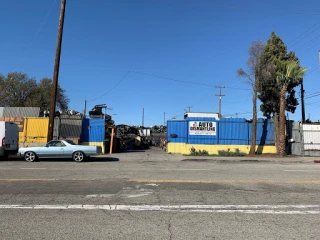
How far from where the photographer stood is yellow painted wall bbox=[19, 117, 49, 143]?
2395 cm

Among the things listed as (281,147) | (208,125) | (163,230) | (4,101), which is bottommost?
(163,230)

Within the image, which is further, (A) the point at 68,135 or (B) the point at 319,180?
(A) the point at 68,135

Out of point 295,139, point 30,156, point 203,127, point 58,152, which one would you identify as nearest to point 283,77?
point 295,139

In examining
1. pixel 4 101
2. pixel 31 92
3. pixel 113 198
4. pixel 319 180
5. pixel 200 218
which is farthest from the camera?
pixel 31 92

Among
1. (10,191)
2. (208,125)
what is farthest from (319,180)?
(208,125)

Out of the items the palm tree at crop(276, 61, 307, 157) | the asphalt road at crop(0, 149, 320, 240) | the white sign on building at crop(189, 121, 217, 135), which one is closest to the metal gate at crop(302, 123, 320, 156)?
the palm tree at crop(276, 61, 307, 157)

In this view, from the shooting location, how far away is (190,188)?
8562mm

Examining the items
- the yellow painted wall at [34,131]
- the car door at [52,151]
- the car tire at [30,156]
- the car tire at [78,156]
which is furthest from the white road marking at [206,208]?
the yellow painted wall at [34,131]

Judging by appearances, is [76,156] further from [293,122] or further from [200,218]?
[293,122]

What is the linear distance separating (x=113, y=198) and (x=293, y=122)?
20966mm

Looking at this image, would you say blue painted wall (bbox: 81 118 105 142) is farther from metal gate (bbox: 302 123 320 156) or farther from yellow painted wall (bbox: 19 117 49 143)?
metal gate (bbox: 302 123 320 156)

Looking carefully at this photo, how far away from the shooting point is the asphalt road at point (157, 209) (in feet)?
15.9

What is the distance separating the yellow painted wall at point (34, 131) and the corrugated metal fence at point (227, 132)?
10.0m

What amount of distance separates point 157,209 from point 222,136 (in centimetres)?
1900
